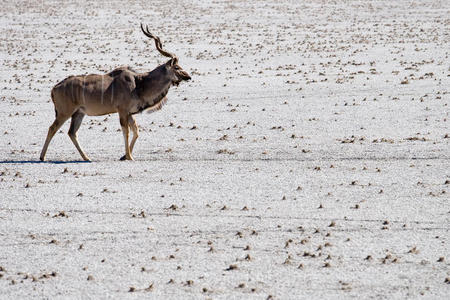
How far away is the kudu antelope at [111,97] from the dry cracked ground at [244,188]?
2.57ft

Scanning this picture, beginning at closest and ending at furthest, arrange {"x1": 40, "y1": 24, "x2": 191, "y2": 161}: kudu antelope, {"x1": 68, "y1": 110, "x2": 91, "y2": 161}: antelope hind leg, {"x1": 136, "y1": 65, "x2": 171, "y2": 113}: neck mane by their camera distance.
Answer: {"x1": 40, "y1": 24, "x2": 191, "y2": 161}: kudu antelope, {"x1": 68, "y1": 110, "x2": 91, "y2": 161}: antelope hind leg, {"x1": 136, "y1": 65, "x2": 171, "y2": 113}: neck mane

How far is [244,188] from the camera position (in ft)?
49.9

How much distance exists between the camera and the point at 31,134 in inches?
834

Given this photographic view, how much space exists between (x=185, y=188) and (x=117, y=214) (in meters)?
2.01

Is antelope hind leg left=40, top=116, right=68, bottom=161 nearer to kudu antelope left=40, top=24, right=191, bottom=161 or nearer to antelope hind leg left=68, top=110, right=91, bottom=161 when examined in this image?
kudu antelope left=40, top=24, right=191, bottom=161

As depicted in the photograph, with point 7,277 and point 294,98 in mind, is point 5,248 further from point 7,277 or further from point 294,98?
point 294,98

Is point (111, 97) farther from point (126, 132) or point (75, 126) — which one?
point (75, 126)

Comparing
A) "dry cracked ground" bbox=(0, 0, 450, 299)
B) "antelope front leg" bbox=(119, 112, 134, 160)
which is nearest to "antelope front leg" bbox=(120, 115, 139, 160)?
"antelope front leg" bbox=(119, 112, 134, 160)

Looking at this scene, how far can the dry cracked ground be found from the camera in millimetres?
10625

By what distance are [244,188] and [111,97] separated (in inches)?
169

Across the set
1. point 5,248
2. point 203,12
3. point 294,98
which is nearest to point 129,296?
point 5,248

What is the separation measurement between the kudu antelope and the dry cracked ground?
783 mm

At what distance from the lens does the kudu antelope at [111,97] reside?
17.6 m

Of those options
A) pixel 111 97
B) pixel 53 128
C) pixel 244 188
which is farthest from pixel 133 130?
pixel 244 188
